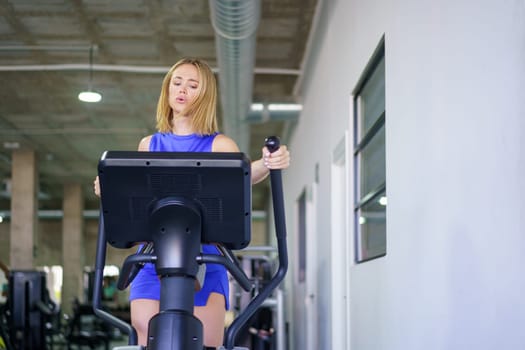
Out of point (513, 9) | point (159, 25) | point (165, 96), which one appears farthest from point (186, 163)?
point (159, 25)

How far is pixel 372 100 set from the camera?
13.4 feet

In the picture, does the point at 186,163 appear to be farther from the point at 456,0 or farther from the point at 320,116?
the point at 320,116

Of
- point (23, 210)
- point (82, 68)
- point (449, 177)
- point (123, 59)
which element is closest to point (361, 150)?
point (449, 177)

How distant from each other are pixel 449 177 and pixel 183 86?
100cm

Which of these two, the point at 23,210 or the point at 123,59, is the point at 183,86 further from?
the point at 23,210

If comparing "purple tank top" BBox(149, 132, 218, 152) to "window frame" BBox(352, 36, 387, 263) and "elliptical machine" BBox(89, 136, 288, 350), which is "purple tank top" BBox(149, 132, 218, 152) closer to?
"elliptical machine" BBox(89, 136, 288, 350)

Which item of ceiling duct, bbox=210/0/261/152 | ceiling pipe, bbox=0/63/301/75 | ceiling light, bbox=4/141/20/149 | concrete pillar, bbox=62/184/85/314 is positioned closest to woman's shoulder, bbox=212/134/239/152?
ceiling duct, bbox=210/0/261/152

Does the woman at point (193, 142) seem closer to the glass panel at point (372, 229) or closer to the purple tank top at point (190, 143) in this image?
the purple tank top at point (190, 143)

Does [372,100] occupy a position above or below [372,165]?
above

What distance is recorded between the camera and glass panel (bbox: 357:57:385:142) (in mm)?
3787

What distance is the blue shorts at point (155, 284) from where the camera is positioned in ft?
5.43

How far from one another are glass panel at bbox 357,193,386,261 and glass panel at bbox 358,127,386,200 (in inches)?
3.8

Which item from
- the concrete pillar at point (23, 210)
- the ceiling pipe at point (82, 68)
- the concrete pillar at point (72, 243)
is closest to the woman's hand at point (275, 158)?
the ceiling pipe at point (82, 68)

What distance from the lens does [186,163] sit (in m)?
1.37
